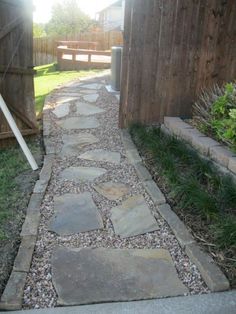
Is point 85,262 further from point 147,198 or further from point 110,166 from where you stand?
point 110,166

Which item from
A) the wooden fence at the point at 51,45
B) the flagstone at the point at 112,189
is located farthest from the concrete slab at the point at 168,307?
the wooden fence at the point at 51,45


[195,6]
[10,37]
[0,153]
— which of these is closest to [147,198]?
[0,153]

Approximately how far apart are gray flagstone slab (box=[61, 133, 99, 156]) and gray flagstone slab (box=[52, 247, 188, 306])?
1.92m

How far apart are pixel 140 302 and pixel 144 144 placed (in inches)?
94.2

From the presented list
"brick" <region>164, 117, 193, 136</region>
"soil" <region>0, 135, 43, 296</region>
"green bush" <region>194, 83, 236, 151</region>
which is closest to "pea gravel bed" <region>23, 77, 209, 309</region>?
"soil" <region>0, 135, 43, 296</region>

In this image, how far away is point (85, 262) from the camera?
2.31 meters

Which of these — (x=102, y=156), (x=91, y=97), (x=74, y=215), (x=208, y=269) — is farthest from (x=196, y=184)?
(x=91, y=97)

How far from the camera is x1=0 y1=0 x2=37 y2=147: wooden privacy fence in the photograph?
395 centimetres

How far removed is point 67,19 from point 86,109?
27.3 meters

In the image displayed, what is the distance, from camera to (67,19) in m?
30.7

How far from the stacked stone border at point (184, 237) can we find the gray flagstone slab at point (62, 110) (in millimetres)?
2131

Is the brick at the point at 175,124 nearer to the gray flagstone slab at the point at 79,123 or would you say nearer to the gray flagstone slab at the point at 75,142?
the gray flagstone slab at the point at 75,142

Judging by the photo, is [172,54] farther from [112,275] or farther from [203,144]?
[112,275]

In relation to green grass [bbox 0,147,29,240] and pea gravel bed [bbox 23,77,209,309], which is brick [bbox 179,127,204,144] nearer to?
pea gravel bed [bbox 23,77,209,309]
